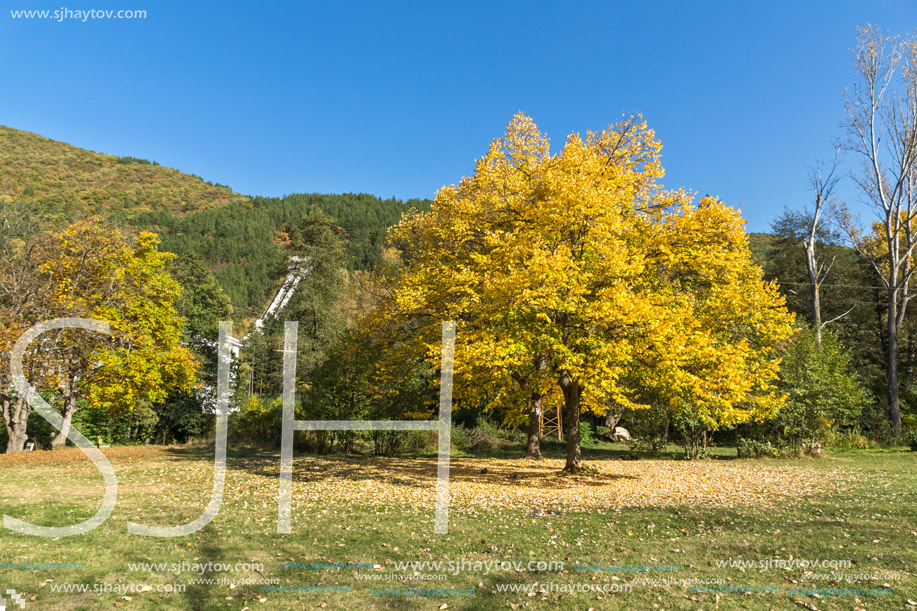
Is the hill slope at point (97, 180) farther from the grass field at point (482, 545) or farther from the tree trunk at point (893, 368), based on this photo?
the tree trunk at point (893, 368)

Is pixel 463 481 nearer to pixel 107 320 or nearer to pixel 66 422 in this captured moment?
pixel 107 320

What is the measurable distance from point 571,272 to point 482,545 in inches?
234

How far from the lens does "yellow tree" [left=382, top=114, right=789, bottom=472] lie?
10461 millimetres

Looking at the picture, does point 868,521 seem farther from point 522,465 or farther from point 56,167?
point 56,167

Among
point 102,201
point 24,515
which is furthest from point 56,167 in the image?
point 24,515

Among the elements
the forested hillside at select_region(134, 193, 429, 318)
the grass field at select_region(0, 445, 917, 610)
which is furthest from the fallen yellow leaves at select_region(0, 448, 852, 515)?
the forested hillside at select_region(134, 193, 429, 318)

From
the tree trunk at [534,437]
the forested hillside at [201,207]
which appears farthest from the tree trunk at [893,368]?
the forested hillside at [201,207]

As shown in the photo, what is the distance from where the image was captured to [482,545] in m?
6.97

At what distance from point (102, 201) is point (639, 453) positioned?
80.3 metres

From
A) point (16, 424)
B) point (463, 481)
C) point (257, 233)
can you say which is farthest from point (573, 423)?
point (257, 233)

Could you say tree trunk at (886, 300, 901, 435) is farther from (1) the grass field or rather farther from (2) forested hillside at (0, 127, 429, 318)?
(2) forested hillside at (0, 127, 429, 318)

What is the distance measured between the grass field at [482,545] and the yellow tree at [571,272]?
104 inches

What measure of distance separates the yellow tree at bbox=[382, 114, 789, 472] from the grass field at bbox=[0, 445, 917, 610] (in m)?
2.63

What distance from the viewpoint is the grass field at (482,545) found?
509 cm
